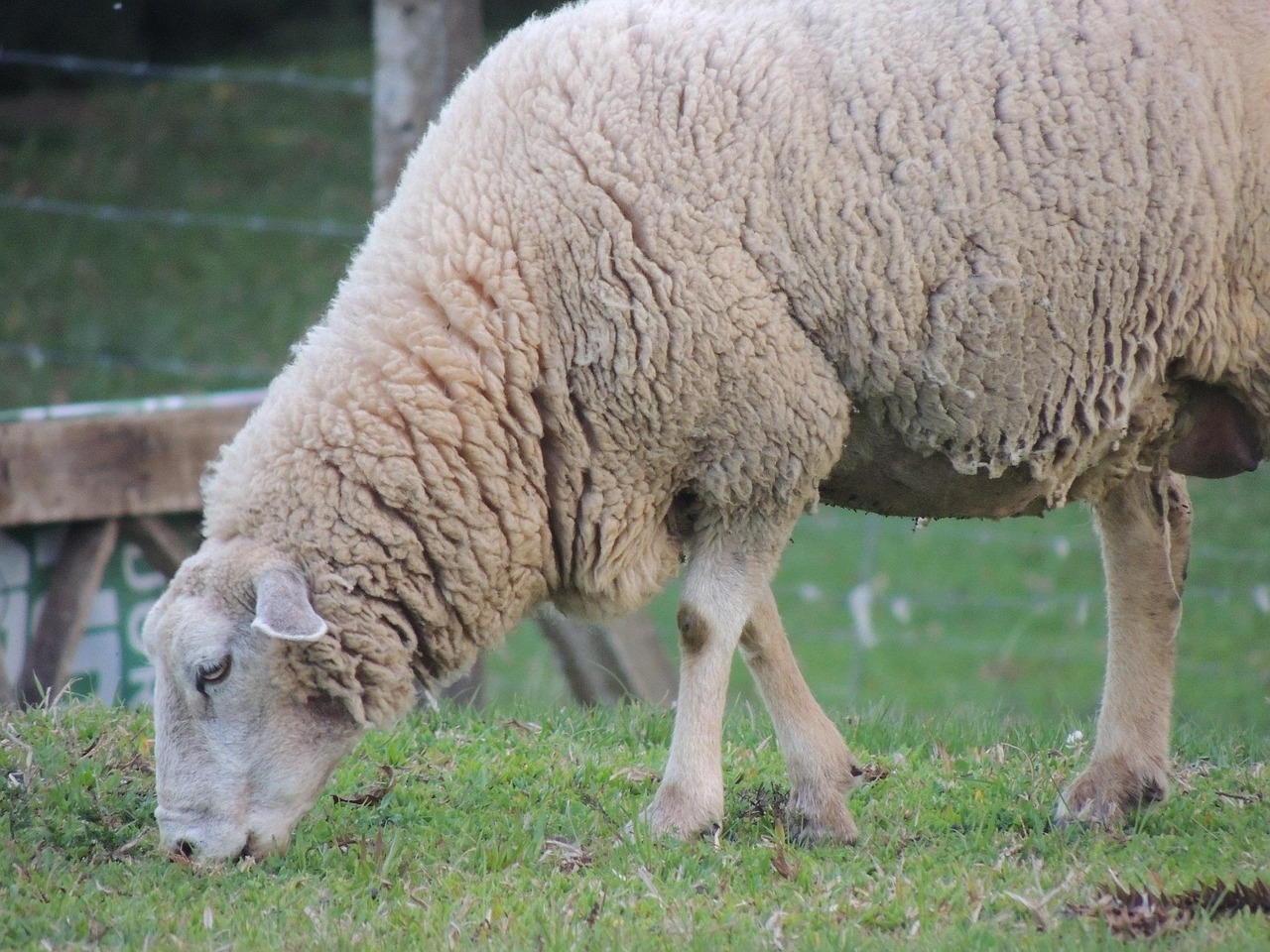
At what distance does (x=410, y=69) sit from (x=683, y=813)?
3.43 m

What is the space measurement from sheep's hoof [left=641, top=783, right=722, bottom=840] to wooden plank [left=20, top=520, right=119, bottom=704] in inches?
110

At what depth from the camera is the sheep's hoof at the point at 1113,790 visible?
4023 millimetres

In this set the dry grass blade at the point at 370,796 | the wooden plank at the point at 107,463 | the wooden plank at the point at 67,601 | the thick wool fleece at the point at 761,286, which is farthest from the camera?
the wooden plank at the point at 67,601

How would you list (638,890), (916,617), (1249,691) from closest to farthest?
(638,890)
(1249,691)
(916,617)

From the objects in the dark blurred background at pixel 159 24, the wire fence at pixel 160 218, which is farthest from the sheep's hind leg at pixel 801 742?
the dark blurred background at pixel 159 24

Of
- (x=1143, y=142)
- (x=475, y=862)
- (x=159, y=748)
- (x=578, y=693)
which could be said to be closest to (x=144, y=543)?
(x=578, y=693)

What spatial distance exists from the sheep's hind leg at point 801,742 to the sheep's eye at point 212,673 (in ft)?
4.19

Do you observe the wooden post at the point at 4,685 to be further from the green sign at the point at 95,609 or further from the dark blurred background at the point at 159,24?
the dark blurred background at the point at 159,24

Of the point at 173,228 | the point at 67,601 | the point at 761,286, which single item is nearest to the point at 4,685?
the point at 67,601

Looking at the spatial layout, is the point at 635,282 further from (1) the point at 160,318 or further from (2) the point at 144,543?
(1) the point at 160,318

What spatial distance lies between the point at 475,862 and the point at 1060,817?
1443 millimetres

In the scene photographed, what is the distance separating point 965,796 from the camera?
417 centimetres

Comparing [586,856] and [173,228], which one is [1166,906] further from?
[173,228]

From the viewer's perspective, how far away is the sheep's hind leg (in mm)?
3932
